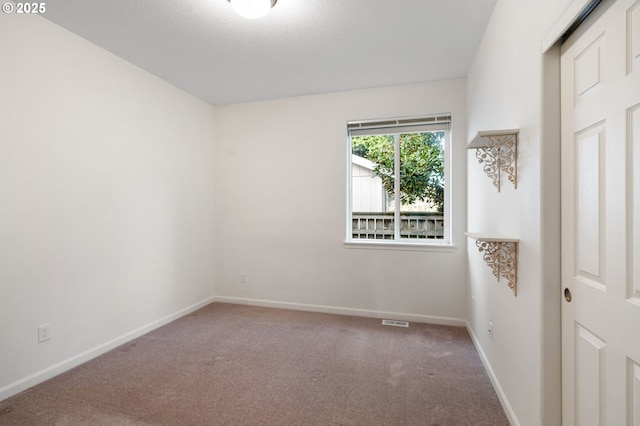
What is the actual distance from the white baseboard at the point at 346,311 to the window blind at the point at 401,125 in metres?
2.15

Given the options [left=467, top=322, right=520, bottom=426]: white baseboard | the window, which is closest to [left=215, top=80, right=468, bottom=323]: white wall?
the window

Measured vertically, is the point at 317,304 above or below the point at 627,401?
A: below

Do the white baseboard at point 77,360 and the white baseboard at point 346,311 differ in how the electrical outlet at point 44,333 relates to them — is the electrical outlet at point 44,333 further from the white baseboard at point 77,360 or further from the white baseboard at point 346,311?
the white baseboard at point 346,311

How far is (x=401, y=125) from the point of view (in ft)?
11.2

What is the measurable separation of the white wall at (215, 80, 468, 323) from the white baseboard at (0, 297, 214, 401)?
0.99 meters

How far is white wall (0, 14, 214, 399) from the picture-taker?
2012 mm

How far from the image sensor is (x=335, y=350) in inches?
103

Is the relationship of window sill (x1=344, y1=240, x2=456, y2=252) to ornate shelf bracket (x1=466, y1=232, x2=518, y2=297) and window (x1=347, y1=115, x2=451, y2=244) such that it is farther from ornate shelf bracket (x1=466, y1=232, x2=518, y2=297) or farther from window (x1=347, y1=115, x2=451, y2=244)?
ornate shelf bracket (x1=466, y1=232, x2=518, y2=297)

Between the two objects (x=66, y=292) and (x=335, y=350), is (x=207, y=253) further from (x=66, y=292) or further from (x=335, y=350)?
(x=335, y=350)

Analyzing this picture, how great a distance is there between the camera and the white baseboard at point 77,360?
1.98 metres

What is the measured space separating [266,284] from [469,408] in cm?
263

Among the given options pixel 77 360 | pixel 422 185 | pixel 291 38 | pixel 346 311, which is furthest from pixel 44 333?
pixel 422 185

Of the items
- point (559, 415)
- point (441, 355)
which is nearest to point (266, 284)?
point (441, 355)

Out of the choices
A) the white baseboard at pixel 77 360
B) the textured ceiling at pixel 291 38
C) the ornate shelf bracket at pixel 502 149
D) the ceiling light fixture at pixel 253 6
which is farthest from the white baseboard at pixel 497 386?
the white baseboard at pixel 77 360
